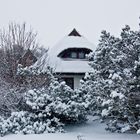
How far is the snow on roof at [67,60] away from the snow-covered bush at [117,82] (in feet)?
30.0

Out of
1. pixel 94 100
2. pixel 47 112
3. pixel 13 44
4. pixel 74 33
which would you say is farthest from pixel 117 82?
pixel 74 33

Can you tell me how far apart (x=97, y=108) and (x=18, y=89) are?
427cm

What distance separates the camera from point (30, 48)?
22.2 m

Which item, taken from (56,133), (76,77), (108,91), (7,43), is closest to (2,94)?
(56,133)

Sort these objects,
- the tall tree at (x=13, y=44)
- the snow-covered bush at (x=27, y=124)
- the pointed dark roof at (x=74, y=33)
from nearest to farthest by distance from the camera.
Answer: the snow-covered bush at (x=27, y=124), the tall tree at (x=13, y=44), the pointed dark roof at (x=74, y=33)

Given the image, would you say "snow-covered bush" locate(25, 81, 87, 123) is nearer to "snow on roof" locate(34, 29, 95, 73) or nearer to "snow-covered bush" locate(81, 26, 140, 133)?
"snow-covered bush" locate(81, 26, 140, 133)

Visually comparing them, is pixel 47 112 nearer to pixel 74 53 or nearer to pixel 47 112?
pixel 47 112

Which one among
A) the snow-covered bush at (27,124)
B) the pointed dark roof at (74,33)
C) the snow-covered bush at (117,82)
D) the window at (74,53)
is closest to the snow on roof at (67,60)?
the pointed dark roof at (74,33)

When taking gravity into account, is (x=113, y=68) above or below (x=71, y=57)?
below

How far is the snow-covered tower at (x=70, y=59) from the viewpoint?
A: 2255 cm

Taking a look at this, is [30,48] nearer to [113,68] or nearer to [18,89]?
[18,89]

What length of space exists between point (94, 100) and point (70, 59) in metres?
12.6

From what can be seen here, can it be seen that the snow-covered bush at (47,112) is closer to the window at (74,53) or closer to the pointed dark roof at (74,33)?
the window at (74,53)

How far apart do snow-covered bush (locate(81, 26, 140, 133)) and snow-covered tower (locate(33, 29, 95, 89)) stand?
9.28 m
